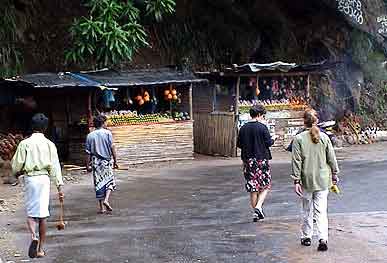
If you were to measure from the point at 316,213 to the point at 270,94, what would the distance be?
1288 cm

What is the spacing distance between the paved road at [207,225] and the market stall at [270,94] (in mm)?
5021

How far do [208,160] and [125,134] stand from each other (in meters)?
2.55

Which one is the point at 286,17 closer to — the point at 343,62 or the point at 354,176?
the point at 343,62

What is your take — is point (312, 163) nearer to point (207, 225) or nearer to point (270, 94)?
Result: point (207, 225)

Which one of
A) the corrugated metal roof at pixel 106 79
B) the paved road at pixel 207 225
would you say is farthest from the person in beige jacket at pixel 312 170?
the corrugated metal roof at pixel 106 79

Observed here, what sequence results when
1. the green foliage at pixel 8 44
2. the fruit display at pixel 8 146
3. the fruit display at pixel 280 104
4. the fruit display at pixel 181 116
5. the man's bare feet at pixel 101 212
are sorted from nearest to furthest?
the man's bare feet at pixel 101 212 → the fruit display at pixel 8 146 → the green foliage at pixel 8 44 → the fruit display at pixel 181 116 → the fruit display at pixel 280 104

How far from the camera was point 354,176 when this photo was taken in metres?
14.6

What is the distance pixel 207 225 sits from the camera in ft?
30.9

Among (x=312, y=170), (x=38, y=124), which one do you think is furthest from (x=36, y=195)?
(x=312, y=170)

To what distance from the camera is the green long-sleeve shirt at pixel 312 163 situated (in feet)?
25.2

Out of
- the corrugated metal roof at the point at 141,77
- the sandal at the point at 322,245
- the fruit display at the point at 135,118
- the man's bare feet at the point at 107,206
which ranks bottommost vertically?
the man's bare feet at the point at 107,206

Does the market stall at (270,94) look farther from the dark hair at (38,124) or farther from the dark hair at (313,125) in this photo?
the dark hair at (38,124)

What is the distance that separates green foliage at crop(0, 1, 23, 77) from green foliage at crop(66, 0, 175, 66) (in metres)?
1.93

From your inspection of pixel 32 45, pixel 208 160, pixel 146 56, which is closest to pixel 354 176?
pixel 208 160
